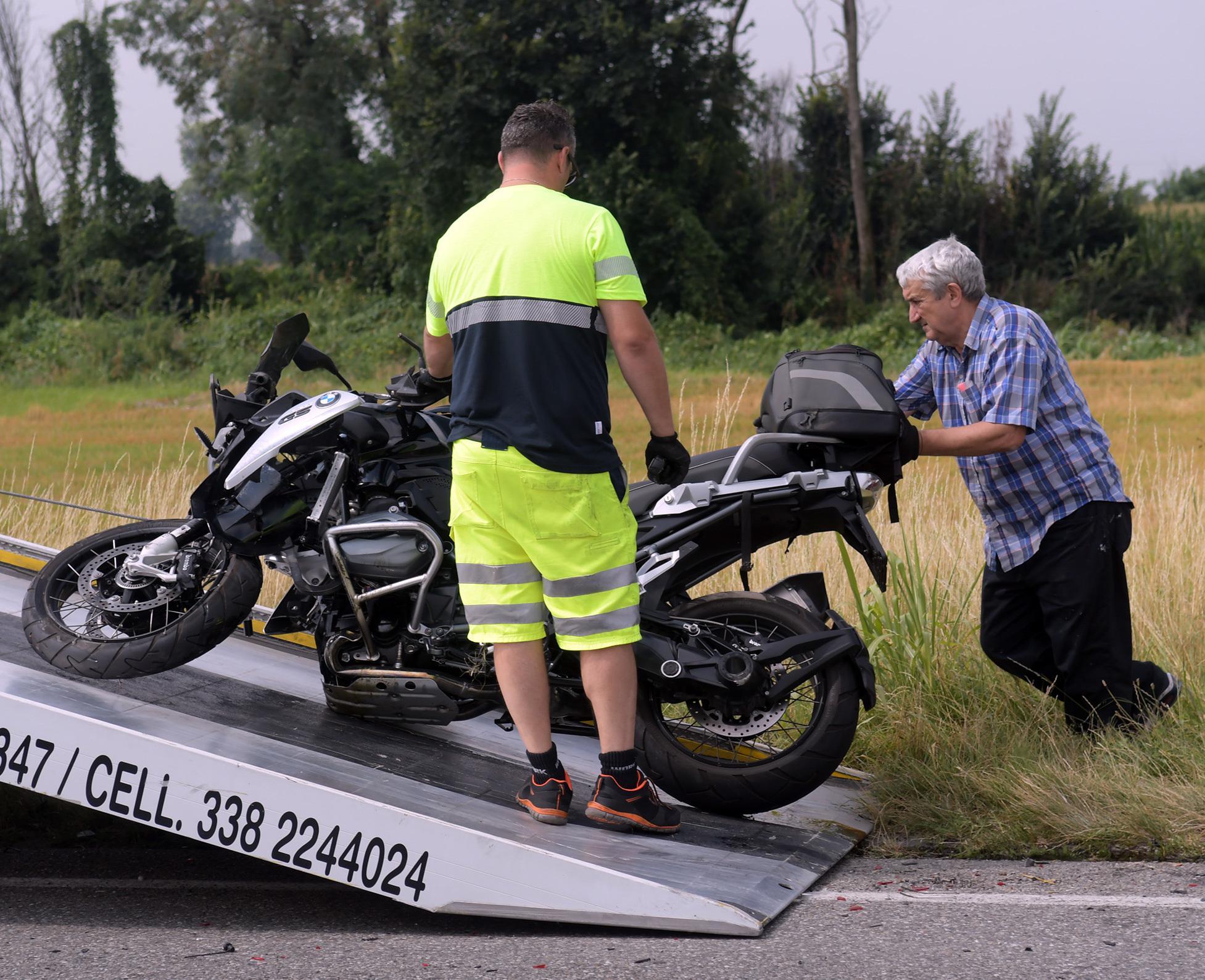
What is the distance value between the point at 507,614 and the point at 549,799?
519 millimetres

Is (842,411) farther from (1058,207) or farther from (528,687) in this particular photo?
(1058,207)

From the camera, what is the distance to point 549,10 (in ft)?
91.3

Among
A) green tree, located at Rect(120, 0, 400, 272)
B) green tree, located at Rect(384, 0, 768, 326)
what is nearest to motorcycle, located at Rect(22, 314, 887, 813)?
green tree, located at Rect(384, 0, 768, 326)

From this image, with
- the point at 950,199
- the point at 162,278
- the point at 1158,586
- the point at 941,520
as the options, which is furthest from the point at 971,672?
the point at 162,278

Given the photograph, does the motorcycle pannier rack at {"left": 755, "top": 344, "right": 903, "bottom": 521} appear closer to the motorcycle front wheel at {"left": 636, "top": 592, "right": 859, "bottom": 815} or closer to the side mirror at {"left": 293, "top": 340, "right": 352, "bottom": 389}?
the motorcycle front wheel at {"left": 636, "top": 592, "right": 859, "bottom": 815}

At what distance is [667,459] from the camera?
3385 mm

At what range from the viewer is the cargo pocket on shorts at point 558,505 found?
3230mm

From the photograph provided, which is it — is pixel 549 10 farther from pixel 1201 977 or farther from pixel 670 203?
pixel 1201 977

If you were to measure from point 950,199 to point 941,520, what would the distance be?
90.5 ft

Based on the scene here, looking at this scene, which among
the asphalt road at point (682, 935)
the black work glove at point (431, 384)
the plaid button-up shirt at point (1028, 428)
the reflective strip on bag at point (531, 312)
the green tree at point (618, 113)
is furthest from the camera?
the green tree at point (618, 113)

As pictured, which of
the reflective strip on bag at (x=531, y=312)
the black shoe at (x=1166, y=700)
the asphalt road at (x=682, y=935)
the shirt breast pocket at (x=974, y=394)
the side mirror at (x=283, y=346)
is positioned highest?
the reflective strip on bag at (x=531, y=312)

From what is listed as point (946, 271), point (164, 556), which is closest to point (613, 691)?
point (164, 556)

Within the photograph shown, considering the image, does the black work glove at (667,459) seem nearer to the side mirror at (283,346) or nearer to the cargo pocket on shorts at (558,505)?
the cargo pocket on shorts at (558,505)

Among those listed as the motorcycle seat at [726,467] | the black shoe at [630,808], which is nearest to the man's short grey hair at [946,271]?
the motorcycle seat at [726,467]
